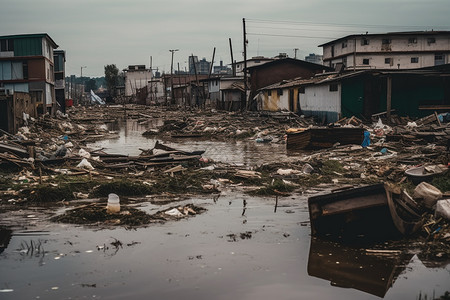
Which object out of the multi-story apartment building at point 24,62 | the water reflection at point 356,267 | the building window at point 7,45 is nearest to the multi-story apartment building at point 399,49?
the multi-story apartment building at point 24,62

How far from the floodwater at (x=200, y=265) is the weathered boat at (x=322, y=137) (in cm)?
1082

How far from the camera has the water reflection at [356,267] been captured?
5.88 m

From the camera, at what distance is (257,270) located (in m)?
6.26

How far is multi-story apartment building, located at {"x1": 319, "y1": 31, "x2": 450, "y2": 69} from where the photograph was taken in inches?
2247

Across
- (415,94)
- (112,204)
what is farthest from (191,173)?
(415,94)

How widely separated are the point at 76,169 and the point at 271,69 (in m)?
37.5

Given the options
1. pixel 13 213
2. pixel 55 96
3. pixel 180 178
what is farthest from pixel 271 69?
pixel 13 213

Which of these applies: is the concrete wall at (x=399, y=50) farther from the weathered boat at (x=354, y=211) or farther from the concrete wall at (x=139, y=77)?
the weathered boat at (x=354, y=211)

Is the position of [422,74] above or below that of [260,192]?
above

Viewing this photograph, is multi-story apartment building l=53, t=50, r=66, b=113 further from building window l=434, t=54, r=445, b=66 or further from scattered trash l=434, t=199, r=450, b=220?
scattered trash l=434, t=199, r=450, b=220

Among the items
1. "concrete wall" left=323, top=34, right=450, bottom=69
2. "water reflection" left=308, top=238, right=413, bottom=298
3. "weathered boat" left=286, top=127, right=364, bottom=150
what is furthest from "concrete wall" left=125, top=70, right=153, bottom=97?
"water reflection" left=308, top=238, right=413, bottom=298

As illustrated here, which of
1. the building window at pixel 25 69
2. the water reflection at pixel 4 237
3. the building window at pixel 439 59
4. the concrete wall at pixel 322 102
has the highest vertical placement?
the building window at pixel 439 59

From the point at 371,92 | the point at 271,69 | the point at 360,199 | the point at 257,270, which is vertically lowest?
the point at 257,270

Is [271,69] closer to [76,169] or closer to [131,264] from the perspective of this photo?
[76,169]
